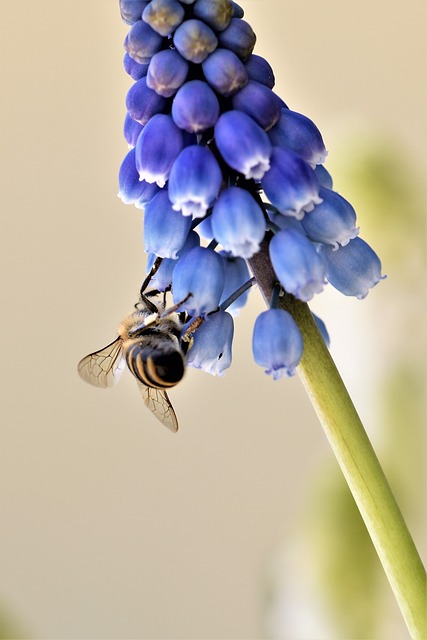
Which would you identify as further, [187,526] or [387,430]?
[187,526]

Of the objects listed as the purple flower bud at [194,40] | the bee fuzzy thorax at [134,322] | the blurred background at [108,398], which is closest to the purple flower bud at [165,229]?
the purple flower bud at [194,40]

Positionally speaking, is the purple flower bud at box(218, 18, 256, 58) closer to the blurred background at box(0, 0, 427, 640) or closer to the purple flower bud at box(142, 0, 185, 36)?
the purple flower bud at box(142, 0, 185, 36)

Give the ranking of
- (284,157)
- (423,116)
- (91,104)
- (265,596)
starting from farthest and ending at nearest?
(91,104)
(423,116)
(265,596)
(284,157)

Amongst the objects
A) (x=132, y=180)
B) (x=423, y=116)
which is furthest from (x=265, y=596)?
(x=423, y=116)

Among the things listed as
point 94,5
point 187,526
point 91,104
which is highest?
point 94,5

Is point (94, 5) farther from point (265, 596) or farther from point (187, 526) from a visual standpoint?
point (265, 596)

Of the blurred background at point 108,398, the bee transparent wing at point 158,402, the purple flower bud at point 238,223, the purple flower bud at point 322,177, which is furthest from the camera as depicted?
the blurred background at point 108,398

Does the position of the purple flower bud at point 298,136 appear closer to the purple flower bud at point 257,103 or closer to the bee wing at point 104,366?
the purple flower bud at point 257,103
